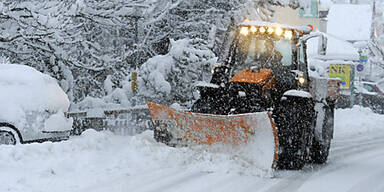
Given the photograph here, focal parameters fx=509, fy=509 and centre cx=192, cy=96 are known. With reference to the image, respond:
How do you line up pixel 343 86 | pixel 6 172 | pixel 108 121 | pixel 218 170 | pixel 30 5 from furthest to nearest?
pixel 343 86 → pixel 108 121 → pixel 30 5 → pixel 218 170 → pixel 6 172

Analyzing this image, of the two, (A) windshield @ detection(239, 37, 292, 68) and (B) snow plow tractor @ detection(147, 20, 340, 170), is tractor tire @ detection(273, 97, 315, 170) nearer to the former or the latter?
(B) snow plow tractor @ detection(147, 20, 340, 170)

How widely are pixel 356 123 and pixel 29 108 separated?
1060 cm

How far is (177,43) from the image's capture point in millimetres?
12242

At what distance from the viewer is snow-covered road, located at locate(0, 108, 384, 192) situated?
607cm

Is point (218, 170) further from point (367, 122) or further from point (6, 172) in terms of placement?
point (367, 122)

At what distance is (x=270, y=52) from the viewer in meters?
8.20

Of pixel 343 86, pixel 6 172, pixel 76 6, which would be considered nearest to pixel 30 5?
pixel 76 6

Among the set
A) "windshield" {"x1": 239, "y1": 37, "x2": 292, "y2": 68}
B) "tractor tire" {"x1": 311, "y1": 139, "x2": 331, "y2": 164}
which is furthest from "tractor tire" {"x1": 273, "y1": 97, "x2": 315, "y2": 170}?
"windshield" {"x1": 239, "y1": 37, "x2": 292, "y2": 68}

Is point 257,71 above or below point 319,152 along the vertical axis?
above

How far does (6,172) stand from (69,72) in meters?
6.07

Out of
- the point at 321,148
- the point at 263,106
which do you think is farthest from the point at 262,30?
the point at 321,148

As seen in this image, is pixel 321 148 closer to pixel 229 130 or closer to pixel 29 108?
pixel 229 130

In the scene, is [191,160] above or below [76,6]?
below

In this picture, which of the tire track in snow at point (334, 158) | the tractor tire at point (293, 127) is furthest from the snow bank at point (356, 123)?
the tractor tire at point (293, 127)
